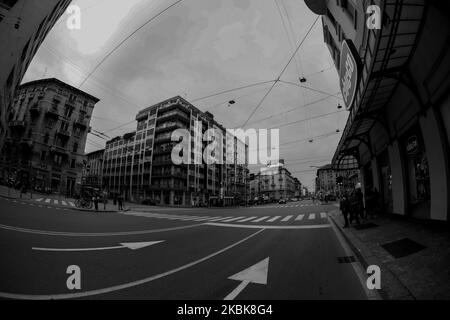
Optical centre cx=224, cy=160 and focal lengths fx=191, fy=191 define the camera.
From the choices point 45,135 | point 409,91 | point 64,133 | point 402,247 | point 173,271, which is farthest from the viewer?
point 64,133

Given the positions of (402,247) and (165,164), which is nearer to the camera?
(402,247)

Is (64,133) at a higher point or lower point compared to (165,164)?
higher

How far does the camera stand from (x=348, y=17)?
1116cm

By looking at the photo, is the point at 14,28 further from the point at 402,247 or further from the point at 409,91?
the point at 402,247

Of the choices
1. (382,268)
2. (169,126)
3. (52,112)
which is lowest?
(382,268)

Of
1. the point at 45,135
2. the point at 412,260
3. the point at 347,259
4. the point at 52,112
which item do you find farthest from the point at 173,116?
the point at 412,260

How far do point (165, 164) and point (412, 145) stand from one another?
169ft

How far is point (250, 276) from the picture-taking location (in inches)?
161

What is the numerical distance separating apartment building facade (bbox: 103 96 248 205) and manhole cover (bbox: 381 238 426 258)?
4358 cm

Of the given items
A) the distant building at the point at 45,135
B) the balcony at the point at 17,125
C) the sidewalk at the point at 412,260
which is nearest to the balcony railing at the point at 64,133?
the distant building at the point at 45,135

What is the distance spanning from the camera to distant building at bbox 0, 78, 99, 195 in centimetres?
2719

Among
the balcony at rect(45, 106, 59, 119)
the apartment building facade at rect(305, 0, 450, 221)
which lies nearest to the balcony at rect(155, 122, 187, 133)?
the balcony at rect(45, 106, 59, 119)

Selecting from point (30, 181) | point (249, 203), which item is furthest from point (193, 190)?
point (30, 181)
